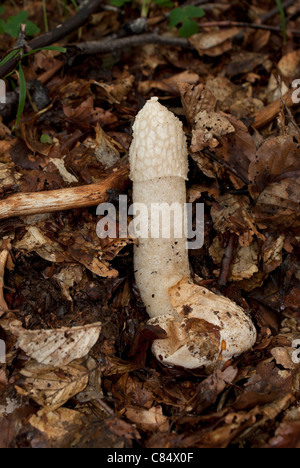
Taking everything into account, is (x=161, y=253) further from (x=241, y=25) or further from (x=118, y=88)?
(x=241, y=25)

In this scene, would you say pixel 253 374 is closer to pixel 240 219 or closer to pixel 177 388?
pixel 177 388

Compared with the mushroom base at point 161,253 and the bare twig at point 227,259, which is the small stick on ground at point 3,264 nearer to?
the mushroom base at point 161,253

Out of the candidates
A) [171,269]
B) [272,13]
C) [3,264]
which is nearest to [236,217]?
[171,269]

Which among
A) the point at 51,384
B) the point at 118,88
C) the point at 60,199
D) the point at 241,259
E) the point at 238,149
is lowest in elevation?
the point at 51,384

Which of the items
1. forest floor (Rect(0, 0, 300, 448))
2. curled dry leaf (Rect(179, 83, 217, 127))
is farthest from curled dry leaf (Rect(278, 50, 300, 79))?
curled dry leaf (Rect(179, 83, 217, 127))

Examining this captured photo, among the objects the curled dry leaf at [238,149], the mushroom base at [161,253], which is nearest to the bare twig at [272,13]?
the curled dry leaf at [238,149]

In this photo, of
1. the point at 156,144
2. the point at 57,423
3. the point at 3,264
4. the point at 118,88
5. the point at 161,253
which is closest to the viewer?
the point at 57,423

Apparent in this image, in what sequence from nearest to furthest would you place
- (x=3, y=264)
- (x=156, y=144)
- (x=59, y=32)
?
(x=156, y=144)
(x=3, y=264)
(x=59, y=32)
